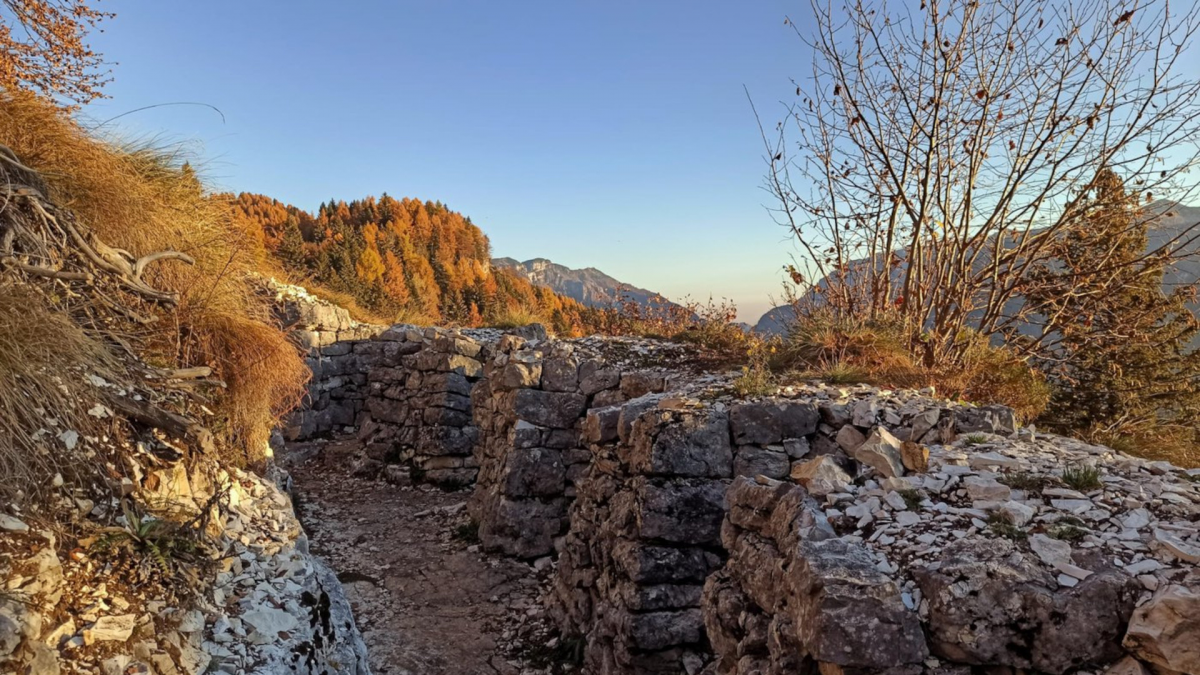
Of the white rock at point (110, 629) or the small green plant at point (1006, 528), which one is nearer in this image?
the white rock at point (110, 629)

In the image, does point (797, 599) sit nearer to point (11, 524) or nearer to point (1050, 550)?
point (1050, 550)

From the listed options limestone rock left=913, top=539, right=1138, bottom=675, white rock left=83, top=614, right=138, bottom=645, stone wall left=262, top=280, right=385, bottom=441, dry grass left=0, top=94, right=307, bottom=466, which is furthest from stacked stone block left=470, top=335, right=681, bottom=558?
stone wall left=262, top=280, right=385, bottom=441

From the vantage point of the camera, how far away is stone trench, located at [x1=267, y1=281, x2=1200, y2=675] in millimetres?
2342

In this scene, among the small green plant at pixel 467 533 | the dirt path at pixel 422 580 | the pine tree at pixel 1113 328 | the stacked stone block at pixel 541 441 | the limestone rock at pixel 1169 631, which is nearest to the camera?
the limestone rock at pixel 1169 631

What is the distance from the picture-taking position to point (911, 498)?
3119mm

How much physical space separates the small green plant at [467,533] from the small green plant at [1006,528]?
6.55 meters

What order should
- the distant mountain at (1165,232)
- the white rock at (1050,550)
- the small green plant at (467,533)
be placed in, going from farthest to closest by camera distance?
the small green plant at (467,533)
the distant mountain at (1165,232)
the white rock at (1050,550)

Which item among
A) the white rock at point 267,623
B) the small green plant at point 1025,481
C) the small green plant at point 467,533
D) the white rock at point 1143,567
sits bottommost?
the small green plant at point 467,533

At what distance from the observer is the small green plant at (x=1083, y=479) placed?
9.86 feet

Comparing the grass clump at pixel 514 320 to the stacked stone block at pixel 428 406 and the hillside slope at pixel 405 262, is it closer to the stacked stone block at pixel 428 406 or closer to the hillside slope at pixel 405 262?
the hillside slope at pixel 405 262

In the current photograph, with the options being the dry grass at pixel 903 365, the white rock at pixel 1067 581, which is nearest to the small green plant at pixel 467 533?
the dry grass at pixel 903 365

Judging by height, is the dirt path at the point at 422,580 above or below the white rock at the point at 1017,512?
below

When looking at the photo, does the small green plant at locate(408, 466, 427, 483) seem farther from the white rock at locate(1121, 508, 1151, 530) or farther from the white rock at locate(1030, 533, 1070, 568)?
the white rock at locate(1121, 508, 1151, 530)

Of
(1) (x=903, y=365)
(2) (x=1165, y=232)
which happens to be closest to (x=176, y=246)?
(1) (x=903, y=365)
